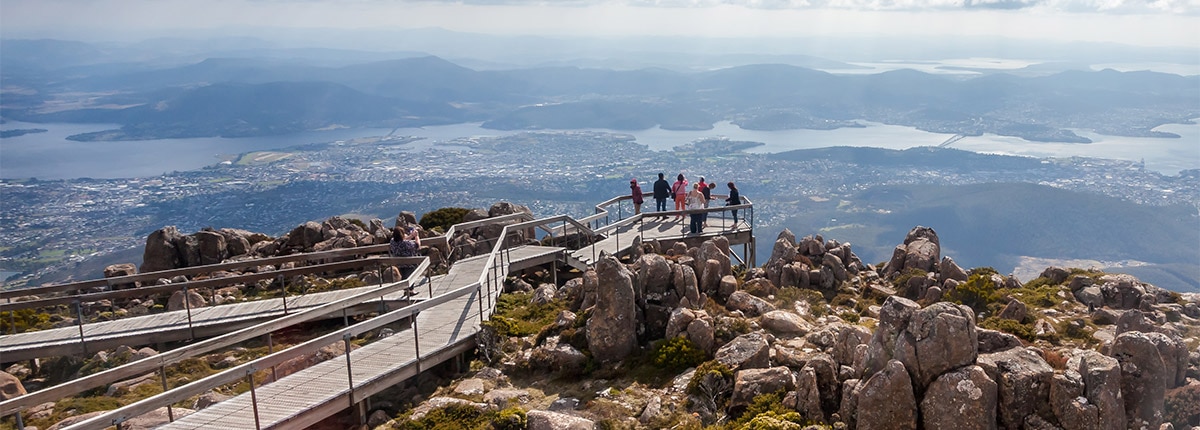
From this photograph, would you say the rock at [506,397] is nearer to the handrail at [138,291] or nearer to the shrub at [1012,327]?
the handrail at [138,291]

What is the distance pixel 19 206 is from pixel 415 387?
20701cm

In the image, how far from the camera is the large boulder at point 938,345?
38.1 ft

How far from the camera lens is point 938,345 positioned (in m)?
11.6

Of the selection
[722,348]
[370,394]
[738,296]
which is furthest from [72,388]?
[738,296]

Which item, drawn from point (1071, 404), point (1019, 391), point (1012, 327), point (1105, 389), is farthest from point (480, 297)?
point (1105, 389)

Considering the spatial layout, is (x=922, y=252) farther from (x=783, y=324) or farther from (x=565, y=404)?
(x=565, y=404)

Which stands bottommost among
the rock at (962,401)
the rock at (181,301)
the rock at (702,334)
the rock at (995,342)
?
the rock at (181,301)

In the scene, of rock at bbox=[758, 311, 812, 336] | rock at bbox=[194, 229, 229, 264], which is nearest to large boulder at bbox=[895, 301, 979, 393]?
rock at bbox=[758, 311, 812, 336]

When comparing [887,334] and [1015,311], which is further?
[1015,311]

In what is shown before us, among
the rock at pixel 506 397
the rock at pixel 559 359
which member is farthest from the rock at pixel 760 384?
the rock at pixel 506 397

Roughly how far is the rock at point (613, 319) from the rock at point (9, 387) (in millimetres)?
11483

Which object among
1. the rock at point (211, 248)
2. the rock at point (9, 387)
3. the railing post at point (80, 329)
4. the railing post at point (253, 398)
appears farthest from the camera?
the rock at point (211, 248)

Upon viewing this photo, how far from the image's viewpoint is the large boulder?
457 inches

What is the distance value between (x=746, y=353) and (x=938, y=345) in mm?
4020
